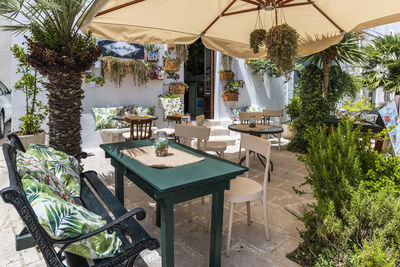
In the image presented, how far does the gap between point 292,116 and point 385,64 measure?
375cm

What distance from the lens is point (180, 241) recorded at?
2.41m

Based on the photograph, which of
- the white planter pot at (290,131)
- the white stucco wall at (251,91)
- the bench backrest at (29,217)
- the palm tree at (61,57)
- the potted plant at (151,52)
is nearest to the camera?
the bench backrest at (29,217)

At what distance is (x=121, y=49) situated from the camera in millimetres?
6270

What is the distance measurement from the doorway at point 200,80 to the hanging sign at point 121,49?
233 centimetres

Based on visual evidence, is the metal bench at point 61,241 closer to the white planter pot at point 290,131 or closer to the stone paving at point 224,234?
the stone paving at point 224,234

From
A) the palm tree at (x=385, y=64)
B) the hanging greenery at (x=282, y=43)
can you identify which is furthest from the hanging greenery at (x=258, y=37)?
the palm tree at (x=385, y=64)

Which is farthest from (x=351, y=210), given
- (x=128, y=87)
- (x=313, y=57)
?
(x=128, y=87)

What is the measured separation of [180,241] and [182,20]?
2854 mm

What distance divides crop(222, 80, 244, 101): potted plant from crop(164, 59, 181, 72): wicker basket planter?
5.36 feet

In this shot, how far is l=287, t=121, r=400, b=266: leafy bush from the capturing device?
5.53 ft

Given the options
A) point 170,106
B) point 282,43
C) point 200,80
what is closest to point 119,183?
point 282,43

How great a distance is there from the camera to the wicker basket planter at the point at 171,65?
6.67m

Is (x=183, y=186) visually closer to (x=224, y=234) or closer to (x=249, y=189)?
(x=249, y=189)

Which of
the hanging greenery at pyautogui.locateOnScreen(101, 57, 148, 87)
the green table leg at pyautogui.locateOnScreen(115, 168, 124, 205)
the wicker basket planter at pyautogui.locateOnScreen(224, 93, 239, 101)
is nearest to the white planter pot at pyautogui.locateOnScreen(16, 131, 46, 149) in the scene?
the hanging greenery at pyautogui.locateOnScreen(101, 57, 148, 87)
